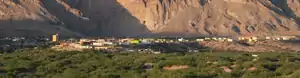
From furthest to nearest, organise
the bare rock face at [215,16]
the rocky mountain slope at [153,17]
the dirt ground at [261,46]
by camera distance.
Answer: the bare rock face at [215,16]
the rocky mountain slope at [153,17]
the dirt ground at [261,46]

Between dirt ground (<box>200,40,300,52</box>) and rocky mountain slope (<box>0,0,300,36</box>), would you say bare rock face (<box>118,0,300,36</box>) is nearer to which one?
rocky mountain slope (<box>0,0,300,36</box>)

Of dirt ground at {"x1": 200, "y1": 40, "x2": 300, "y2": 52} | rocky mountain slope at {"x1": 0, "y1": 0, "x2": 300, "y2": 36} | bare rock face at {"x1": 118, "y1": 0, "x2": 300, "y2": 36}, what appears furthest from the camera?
bare rock face at {"x1": 118, "y1": 0, "x2": 300, "y2": 36}

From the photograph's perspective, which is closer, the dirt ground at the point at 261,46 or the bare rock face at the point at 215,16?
the dirt ground at the point at 261,46

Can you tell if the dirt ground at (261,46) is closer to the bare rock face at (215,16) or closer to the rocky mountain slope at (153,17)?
the bare rock face at (215,16)

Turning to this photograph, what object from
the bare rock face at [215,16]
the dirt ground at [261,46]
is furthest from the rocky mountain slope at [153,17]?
the dirt ground at [261,46]

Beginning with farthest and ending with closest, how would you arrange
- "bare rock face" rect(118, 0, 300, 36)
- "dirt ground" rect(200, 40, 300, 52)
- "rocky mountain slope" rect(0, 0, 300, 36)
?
"bare rock face" rect(118, 0, 300, 36) < "rocky mountain slope" rect(0, 0, 300, 36) < "dirt ground" rect(200, 40, 300, 52)

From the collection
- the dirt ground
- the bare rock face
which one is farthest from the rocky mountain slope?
the dirt ground

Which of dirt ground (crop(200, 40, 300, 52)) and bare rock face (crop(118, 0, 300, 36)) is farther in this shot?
bare rock face (crop(118, 0, 300, 36))

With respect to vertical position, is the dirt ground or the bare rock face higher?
the bare rock face
